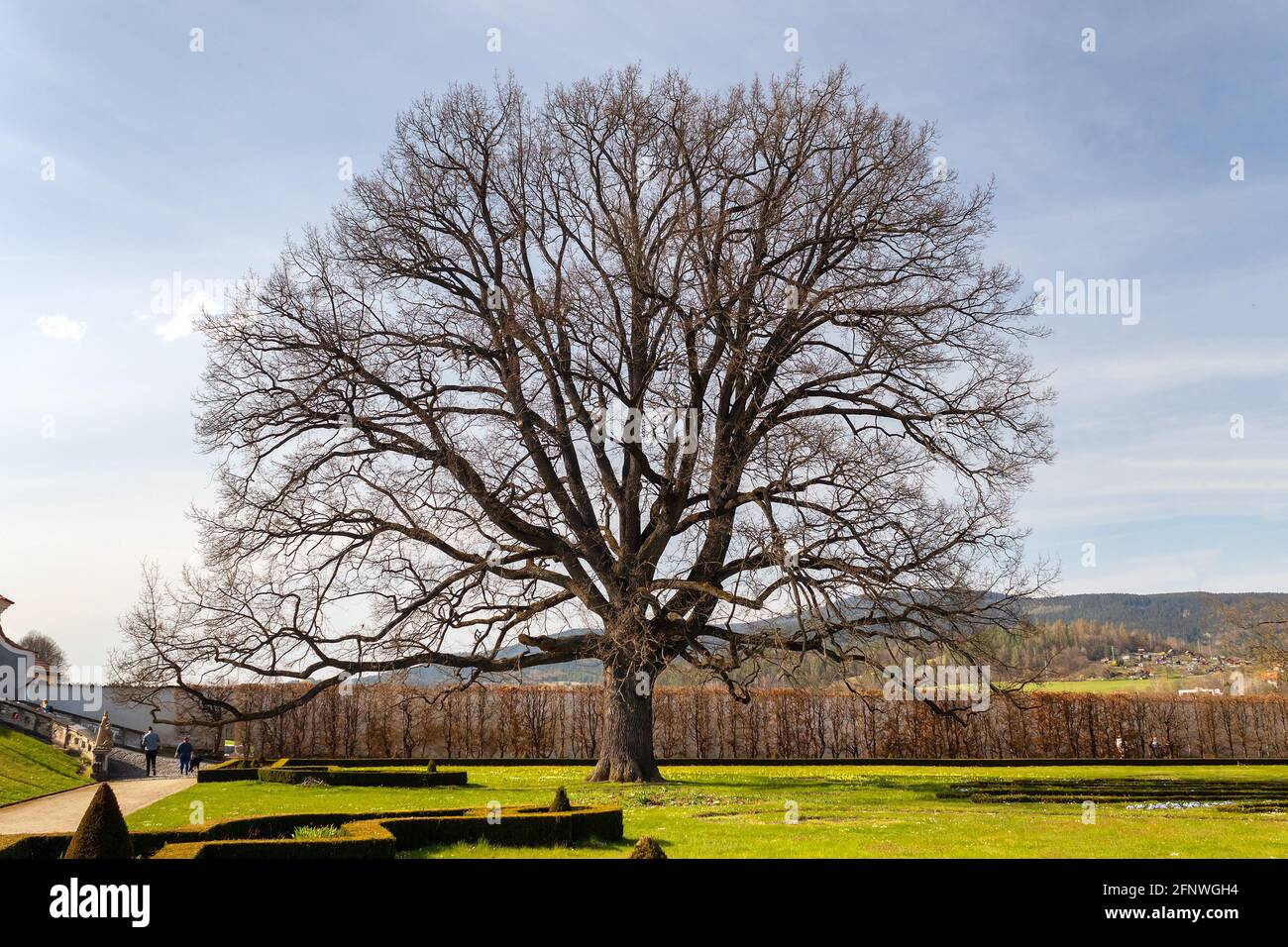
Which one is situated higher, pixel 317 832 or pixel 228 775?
pixel 317 832

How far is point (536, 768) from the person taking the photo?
1452 inches

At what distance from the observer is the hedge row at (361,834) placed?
12.6 meters

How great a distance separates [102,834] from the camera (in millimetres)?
11352

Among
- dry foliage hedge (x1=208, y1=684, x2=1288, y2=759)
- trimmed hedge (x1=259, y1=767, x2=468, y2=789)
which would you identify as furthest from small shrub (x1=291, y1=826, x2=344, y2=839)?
dry foliage hedge (x1=208, y1=684, x2=1288, y2=759)

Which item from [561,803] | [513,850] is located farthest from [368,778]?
[513,850]

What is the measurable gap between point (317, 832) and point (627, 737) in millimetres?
12021

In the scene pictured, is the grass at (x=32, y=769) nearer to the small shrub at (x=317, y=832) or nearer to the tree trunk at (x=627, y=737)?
the small shrub at (x=317, y=832)

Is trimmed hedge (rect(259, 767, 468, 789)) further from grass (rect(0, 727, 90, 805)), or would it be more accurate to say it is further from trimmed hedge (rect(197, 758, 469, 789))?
grass (rect(0, 727, 90, 805))

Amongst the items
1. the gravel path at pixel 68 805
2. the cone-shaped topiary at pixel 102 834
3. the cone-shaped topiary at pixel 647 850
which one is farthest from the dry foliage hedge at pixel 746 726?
the cone-shaped topiary at pixel 647 850

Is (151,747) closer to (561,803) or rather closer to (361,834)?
(561,803)

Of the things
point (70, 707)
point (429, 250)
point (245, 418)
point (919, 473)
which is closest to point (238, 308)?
point (245, 418)

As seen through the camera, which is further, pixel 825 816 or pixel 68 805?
pixel 68 805

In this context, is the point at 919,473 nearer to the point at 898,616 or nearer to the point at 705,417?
the point at 898,616

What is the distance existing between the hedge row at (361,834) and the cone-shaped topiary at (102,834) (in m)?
0.56
